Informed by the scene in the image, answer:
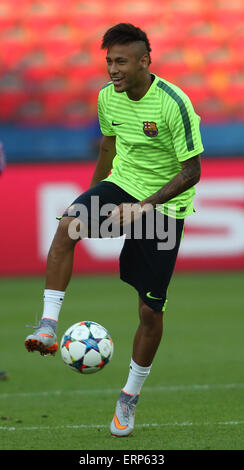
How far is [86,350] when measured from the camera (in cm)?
519

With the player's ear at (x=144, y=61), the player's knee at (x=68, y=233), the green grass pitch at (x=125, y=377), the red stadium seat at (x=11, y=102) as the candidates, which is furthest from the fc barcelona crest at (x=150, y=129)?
the red stadium seat at (x=11, y=102)

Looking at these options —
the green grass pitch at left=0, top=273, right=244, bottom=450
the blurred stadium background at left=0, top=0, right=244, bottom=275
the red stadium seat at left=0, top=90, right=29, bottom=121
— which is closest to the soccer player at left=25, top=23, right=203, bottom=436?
the green grass pitch at left=0, top=273, right=244, bottom=450

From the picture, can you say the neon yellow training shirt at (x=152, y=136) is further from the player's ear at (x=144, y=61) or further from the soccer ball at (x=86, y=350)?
the soccer ball at (x=86, y=350)

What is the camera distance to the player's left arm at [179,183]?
5.21 metres

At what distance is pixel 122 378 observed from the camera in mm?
7527

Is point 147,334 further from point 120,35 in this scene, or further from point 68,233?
point 120,35

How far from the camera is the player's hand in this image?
516 centimetres

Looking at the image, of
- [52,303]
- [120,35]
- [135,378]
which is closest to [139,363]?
[135,378]

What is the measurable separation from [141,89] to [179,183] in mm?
597

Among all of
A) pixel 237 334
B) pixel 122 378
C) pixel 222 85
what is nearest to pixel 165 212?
pixel 122 378

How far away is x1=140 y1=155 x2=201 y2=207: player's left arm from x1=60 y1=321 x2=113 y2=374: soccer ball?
2.65 ft

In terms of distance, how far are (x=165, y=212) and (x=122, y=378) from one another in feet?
8.04
